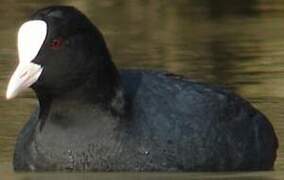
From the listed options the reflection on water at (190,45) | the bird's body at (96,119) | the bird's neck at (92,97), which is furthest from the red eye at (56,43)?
the reflection on water at (190,45)

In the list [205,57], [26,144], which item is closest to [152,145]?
[26,144]

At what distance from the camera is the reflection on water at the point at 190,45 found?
35.0 ft

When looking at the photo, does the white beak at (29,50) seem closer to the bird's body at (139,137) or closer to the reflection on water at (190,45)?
the bird's body at (139,137)

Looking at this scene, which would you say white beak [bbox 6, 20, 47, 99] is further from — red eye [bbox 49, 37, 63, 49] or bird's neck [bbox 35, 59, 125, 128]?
bird's neck [bbox 35, 59, 125, 128]

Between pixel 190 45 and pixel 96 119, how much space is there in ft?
15.8

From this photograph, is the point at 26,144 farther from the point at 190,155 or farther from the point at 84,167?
the point at 190,155

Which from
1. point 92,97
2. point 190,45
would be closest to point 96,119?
point 92,97

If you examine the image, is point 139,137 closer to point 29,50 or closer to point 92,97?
point 92,97

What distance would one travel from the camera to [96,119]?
8.88 meters

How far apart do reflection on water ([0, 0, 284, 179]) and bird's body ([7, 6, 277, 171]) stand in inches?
4.0

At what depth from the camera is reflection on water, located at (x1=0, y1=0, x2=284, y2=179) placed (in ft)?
35.0

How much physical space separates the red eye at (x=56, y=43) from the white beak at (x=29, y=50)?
0.08m

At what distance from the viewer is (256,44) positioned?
44.8 ft

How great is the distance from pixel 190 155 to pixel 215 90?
2.74 ft
